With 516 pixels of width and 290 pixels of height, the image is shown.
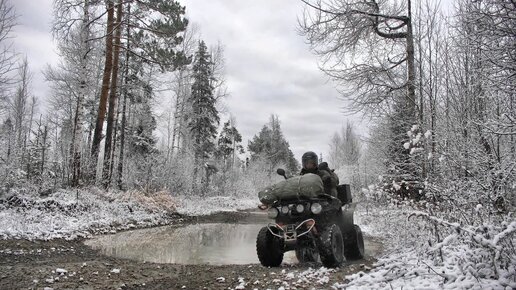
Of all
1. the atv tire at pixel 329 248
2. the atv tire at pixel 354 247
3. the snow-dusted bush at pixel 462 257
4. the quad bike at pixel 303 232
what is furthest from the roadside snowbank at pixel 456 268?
the atv tire at pixel 354 247

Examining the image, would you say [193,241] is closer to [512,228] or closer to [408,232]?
[408,232]

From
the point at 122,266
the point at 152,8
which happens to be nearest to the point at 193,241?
the point at 122,266

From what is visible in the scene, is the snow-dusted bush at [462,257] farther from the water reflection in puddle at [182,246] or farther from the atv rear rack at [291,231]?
the water reflection in puddle at [182,246]

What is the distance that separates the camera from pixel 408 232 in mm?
7871

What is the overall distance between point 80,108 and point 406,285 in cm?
1420

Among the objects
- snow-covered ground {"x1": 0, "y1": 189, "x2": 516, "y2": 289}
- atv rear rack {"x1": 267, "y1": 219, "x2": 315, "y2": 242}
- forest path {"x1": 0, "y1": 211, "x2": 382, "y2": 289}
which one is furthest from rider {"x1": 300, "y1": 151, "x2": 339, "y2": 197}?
forest path {"x1": 0, "y1": 211, "x2": 382, "y2": 289}

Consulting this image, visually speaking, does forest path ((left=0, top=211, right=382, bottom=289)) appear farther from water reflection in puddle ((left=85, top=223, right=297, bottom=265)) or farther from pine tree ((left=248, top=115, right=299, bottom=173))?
pine tree ((left=248, top=115, right=299, bottom=173))

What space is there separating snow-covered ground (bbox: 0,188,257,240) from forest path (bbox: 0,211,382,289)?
2.34 ft

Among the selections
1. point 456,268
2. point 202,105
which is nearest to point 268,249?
point 456,268

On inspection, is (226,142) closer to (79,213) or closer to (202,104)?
(202,104)

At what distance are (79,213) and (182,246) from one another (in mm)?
4081

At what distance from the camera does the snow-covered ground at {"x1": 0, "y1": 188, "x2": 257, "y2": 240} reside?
9.70m

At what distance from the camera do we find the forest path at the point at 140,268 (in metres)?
5.71

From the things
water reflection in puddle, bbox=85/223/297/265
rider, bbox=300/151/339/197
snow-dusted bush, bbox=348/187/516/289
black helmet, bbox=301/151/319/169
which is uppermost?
black helmet, bbox=301/151/319/169
